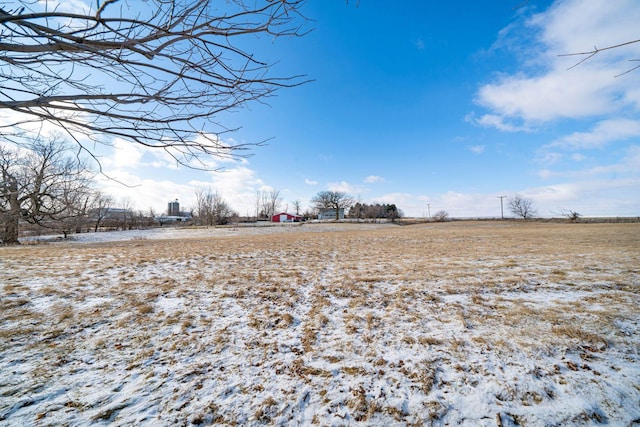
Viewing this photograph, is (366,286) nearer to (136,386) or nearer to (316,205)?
(136,386)

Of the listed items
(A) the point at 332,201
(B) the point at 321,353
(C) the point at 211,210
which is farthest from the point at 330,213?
(B) the point at 321,353

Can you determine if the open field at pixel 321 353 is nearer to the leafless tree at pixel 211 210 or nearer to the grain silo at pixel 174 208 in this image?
the leafless tree at pixel 211 210

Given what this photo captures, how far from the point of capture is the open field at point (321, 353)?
1.74m

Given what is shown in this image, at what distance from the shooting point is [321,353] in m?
2.49

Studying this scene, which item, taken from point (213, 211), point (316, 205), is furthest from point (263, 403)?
point (316, 205)

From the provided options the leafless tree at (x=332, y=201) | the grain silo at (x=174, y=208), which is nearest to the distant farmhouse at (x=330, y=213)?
the leafless tree at (x=332, y=201)

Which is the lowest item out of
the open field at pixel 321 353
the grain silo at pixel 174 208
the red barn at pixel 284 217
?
the open field at pixel 321 353

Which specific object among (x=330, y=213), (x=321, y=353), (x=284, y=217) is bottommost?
(x=321, y=353)

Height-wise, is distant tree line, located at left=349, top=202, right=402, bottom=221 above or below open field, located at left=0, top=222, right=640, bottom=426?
above

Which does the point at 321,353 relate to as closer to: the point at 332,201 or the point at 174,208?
the point at 332,201

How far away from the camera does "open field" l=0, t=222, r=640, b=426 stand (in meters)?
1.74

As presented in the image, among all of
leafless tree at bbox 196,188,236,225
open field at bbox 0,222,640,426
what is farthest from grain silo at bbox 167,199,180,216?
open field at bbox 0,222,640,426

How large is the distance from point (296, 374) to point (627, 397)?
2723mm

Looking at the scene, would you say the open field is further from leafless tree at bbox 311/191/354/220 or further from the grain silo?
the grain silo
